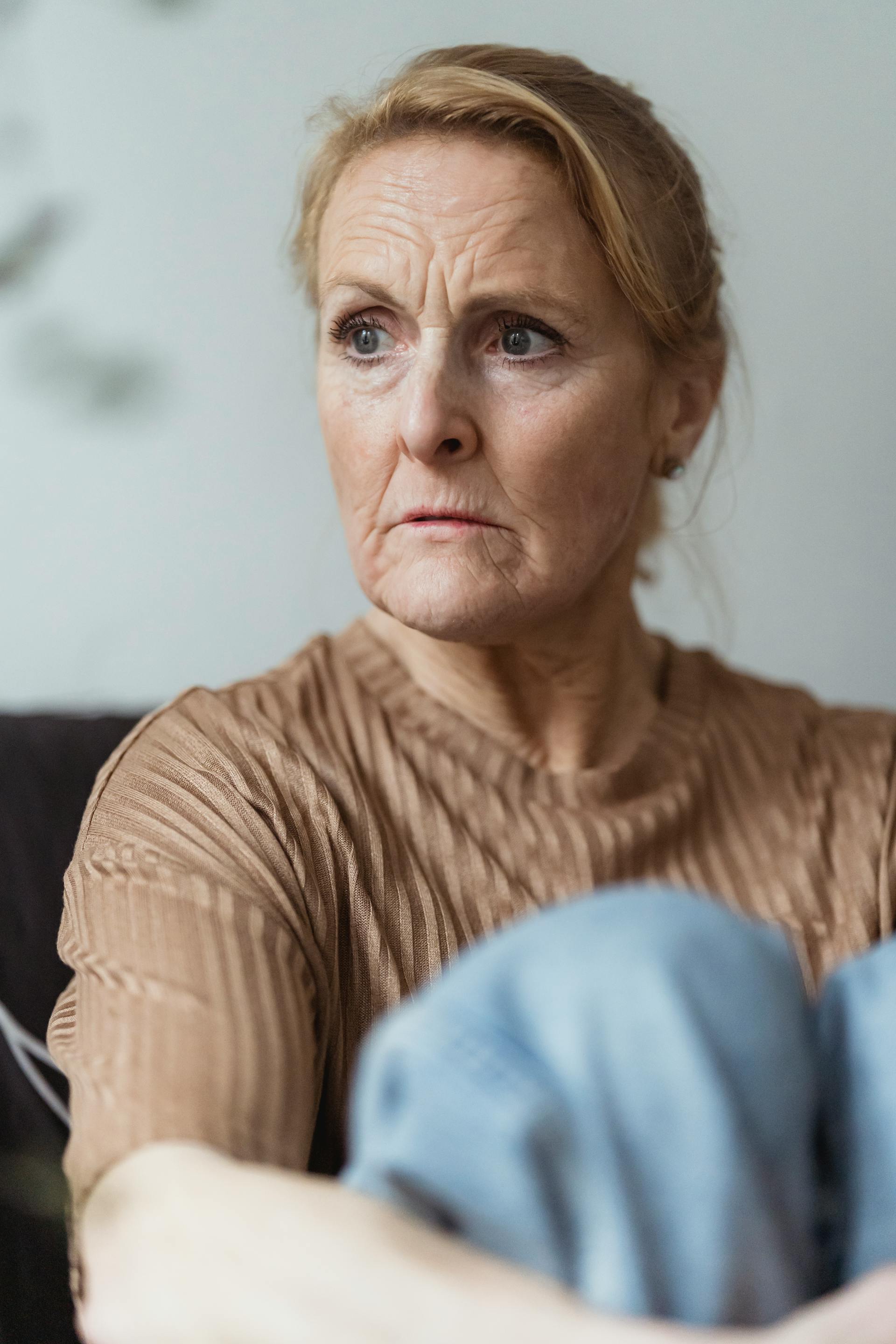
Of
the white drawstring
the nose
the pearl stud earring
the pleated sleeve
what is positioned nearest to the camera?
the pleated sleeve

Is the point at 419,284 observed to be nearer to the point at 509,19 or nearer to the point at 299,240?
the point at 299,240

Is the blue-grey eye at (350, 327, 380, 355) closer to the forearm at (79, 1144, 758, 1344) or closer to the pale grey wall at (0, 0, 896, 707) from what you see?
the pale grey wall at (0, 0, 896, 707)

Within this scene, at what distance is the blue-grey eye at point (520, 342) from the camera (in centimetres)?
119

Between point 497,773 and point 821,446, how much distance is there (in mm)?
837

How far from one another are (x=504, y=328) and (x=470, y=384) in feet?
0.23

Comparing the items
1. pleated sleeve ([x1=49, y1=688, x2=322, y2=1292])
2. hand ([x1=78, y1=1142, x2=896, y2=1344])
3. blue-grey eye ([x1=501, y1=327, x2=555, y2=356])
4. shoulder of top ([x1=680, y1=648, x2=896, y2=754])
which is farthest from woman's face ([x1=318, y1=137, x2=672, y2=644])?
hand ([x1=78, y1=1142, x2=896, y2=1344])

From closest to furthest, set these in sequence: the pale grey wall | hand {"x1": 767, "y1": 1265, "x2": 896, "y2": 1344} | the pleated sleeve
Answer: hand {"x1": 767, "y1": 1265, "x2": 896, "y2": 1344} → the pleated sleeve → the pale grey wall

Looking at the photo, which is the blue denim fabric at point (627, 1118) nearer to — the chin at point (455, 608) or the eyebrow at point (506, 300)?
the chin at point (455, 608)

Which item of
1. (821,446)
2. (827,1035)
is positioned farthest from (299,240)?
(827,1035)

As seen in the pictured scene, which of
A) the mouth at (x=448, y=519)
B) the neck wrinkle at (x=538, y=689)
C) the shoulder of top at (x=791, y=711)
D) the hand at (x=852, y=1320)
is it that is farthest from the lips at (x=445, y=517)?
the hand at (x=852, y=1320)

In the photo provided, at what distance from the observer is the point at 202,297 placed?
63.1 inches

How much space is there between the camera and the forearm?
24.8 inches

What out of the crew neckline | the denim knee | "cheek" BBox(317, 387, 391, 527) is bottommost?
the crew neckline

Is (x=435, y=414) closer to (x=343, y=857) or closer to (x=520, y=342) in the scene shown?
(x=520, y=342)
